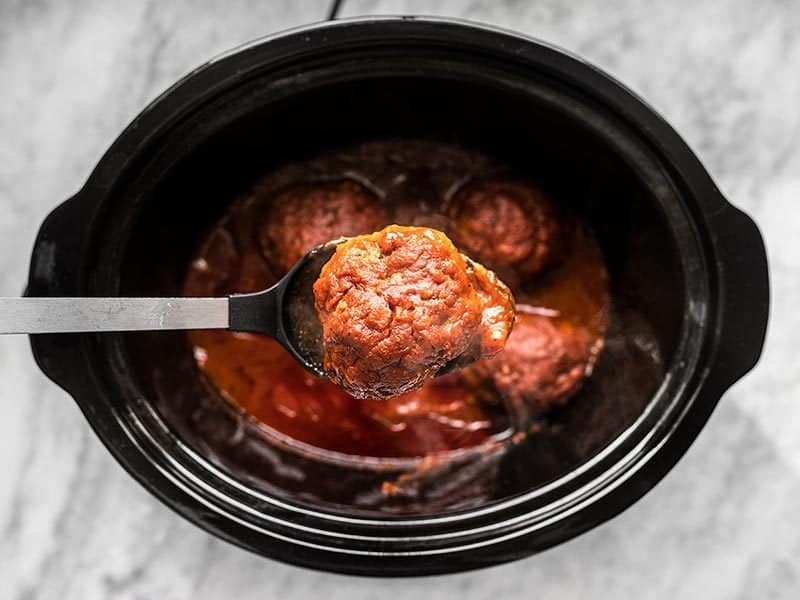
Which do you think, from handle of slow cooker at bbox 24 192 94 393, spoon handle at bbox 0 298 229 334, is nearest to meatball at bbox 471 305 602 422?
spoon handle at bbox 0 298 229 334

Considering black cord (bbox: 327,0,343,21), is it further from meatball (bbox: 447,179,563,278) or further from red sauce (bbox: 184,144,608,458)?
meatball (bbox: 447,179,563,278)

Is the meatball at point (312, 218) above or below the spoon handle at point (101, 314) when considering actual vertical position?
above

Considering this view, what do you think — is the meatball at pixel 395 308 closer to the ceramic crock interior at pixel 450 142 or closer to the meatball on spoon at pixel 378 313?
the meatball on spoon at pixel 378 313

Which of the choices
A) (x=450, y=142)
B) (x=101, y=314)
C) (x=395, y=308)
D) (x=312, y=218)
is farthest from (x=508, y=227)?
(x=101, y=314)

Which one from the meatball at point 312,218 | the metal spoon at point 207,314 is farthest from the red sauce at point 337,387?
the metal spoon at point 207,314

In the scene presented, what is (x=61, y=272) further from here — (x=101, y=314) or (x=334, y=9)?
(x=334, y=9)

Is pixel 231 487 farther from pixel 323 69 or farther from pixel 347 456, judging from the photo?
pixel 323 69

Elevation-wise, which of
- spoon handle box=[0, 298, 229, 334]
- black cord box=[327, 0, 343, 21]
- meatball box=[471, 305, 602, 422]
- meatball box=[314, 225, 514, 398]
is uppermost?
black cord box=[327, 0, 343, 21]
